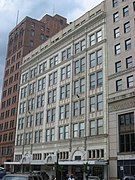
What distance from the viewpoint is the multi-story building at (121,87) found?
142ft

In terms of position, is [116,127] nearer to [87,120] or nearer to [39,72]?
[87,120]

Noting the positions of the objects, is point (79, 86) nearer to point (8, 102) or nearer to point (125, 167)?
point (125, 167)

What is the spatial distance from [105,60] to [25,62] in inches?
1403

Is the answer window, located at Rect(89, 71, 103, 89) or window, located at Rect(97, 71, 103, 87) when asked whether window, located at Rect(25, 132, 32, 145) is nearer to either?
window, located at Rect(89, 71, 103, 89)

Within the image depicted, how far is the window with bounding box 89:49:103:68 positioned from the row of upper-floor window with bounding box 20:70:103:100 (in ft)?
5.92

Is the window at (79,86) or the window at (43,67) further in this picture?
the window at (43,67)

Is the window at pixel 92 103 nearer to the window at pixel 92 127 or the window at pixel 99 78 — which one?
the window at pixel 92 127

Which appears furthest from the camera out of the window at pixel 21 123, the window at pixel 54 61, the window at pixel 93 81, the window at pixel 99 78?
the window at pixel 21 123

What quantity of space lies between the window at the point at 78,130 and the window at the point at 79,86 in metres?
6.14

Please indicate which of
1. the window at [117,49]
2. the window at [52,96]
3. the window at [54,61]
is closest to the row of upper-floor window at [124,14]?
the window at [117,49]

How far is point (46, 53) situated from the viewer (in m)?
71.9

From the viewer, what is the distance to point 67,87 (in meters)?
60.4

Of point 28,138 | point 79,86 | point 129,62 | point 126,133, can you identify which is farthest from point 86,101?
point 28,138

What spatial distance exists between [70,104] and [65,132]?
5.43 meters
